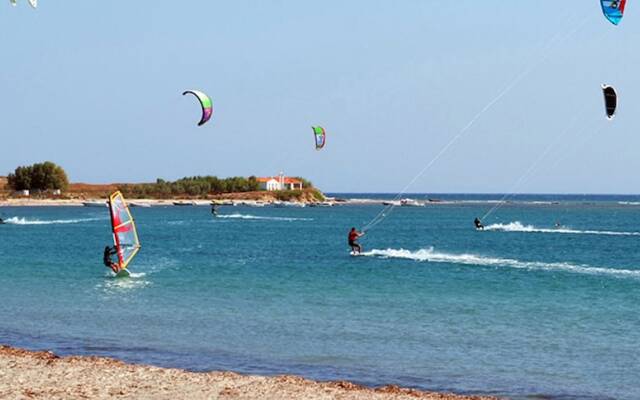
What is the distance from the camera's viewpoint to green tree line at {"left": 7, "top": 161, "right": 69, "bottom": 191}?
125 meters

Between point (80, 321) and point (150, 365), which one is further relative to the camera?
point (80, 321)

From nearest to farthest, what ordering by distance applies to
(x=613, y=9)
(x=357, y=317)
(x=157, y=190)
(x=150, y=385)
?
1. (x=150, y=385)
2. (x=613, y=9)
3. (x=357, y=317)
4. (x=157, y=190)

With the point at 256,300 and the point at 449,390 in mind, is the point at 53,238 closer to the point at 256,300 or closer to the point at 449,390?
the point at 256,300

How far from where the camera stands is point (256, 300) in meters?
19.9

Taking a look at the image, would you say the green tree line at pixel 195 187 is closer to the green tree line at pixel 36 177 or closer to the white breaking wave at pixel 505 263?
the green tree line at pixel 36 177

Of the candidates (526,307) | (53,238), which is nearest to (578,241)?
(53,238)

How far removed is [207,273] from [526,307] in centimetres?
1068

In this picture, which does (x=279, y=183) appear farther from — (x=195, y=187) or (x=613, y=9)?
(x=613, y=9)

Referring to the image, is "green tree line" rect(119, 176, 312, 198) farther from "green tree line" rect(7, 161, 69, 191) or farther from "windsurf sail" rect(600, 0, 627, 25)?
"windsurf sail" rect(600, 0, 627, 25)

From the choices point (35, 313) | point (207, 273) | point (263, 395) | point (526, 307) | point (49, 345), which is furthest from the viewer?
point (207, 273)

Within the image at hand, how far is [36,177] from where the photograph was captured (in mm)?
125375

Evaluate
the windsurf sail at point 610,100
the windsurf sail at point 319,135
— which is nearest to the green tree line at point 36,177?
the windsurf sail at point 319,135

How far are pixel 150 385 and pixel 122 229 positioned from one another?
14515mm

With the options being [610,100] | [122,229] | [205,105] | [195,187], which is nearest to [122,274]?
[122,229]
